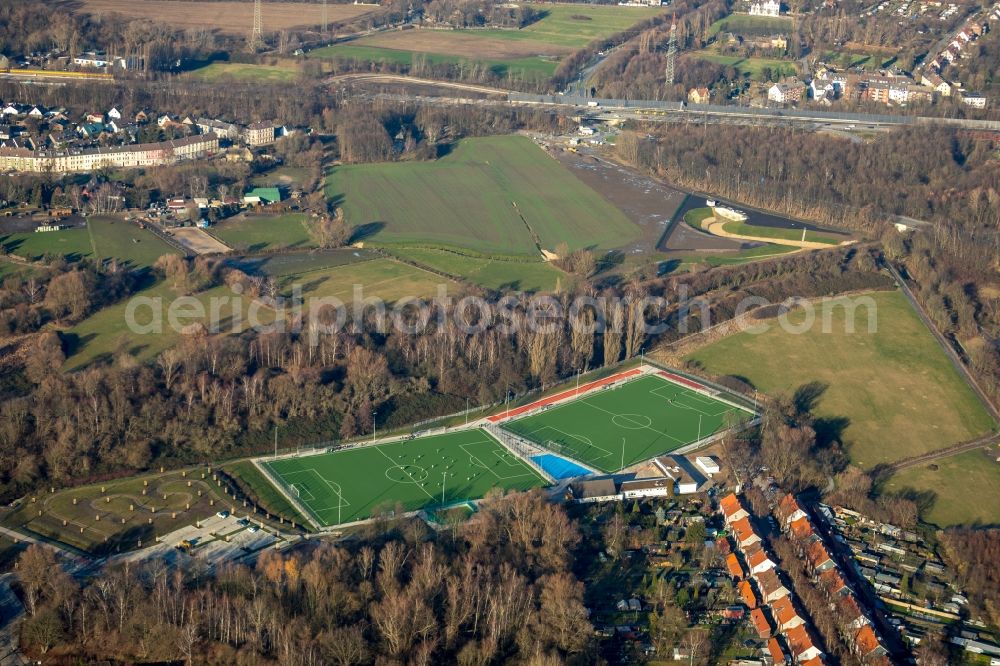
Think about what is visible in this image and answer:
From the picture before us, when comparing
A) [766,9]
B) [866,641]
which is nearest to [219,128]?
[866,641]

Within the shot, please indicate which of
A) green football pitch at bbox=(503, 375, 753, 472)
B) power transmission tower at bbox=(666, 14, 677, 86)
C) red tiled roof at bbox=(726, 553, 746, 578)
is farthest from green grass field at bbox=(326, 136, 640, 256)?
red tiled roof at bbox=(726, 553, 746, 578)

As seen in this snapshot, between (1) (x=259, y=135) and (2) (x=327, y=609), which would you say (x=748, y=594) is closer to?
(2) (x=327, y=609)

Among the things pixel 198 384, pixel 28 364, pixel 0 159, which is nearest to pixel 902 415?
pixel 198 384

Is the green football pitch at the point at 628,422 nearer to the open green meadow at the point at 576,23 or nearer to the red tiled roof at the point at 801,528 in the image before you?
the red tiled roof at the point at 801,528

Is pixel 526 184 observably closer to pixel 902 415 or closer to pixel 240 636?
pixel 902 415

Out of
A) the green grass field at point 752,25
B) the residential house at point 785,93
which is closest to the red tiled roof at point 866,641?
the residential house at point 785,93
